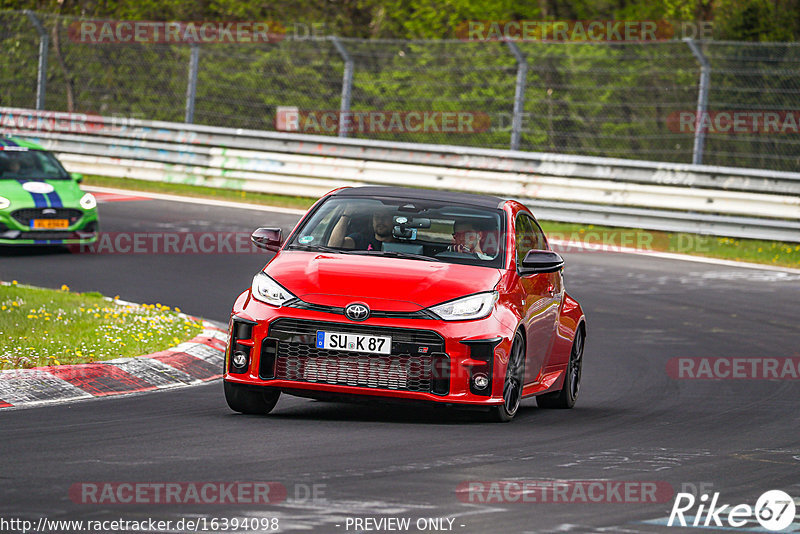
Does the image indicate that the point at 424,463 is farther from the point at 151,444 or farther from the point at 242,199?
the point at 242,199

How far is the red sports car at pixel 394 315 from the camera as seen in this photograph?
852 cm

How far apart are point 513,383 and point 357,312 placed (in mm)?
1192

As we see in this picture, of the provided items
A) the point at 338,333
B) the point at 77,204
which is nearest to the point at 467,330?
the point at 338,333

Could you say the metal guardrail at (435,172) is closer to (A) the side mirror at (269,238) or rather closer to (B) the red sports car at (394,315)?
(B) the red sports car at (394,315)

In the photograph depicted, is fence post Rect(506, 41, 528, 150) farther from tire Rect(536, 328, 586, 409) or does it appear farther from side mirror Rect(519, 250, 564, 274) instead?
side mirror Rect(519, 250, 564, 274)

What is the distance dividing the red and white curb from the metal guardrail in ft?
35.6

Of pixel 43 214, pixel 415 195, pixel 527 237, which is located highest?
pixel 415 195

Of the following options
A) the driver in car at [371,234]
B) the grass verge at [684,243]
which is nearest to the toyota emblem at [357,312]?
the driver in car at [371,234]

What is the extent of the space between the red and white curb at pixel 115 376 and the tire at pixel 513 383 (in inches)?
99.1

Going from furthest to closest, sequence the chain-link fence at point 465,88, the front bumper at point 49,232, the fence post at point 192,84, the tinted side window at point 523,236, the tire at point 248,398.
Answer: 1. the fence post at point 192,84
2. the chain-link fence at point 465,88
3. the front bumper at point 49,232
4. the tinted side window at point 523,236
5. the tire at point 248,398

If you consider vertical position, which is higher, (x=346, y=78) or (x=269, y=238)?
(x=346, y=78)

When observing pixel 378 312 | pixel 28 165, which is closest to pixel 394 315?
pixel 378 312

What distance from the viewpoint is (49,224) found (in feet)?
59.0

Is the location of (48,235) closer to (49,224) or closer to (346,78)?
(49,224)
